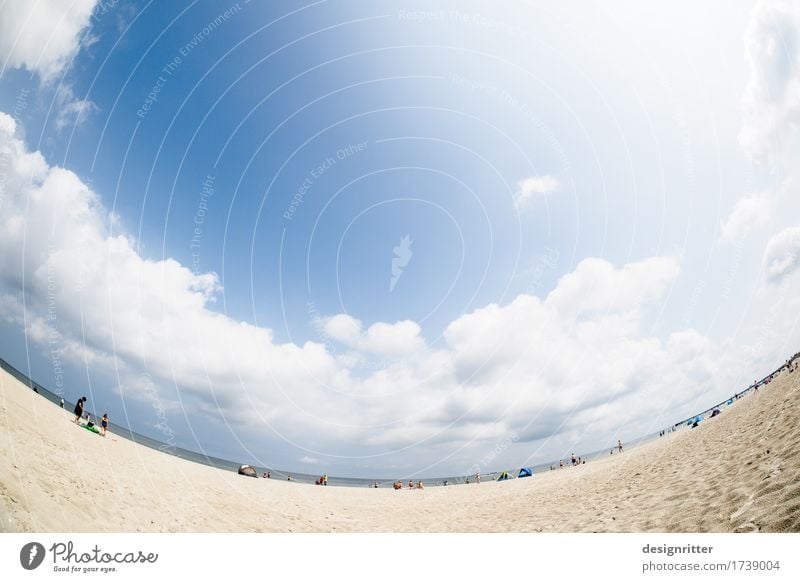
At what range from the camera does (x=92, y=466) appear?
12992 mm

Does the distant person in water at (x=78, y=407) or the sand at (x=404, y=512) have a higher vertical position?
the distant person in water at (x=78, y=407)

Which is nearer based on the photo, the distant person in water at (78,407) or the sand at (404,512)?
the sand at (404,512)

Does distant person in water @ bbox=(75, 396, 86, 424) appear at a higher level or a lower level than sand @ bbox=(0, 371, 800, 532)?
higher

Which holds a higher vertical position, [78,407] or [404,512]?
[78,407]

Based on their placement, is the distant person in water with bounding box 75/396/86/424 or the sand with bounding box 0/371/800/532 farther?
the distant person in water with bounding box 75/396/86/424

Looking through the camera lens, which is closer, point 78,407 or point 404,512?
point 404,512
